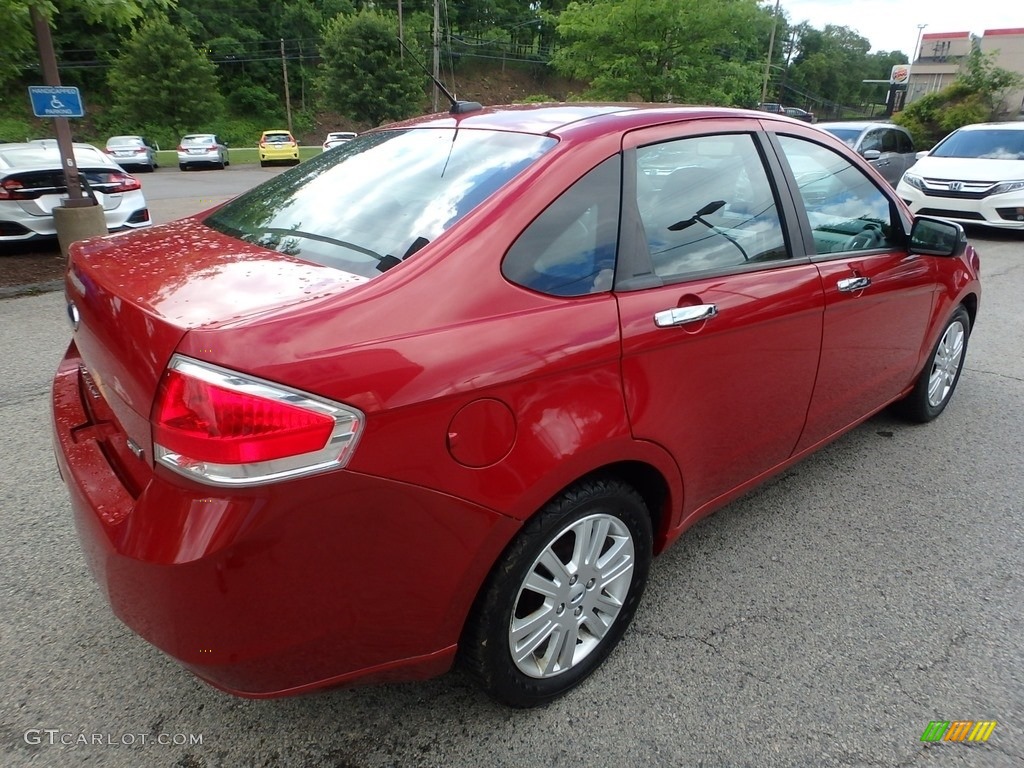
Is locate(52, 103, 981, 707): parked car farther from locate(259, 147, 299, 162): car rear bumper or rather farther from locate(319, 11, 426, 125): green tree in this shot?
locate(319, 11, 426, 125): green tree

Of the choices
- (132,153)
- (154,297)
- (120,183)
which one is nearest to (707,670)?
(154,297)

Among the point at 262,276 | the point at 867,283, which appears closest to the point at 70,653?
the point at 262,276

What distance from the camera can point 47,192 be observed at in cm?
816

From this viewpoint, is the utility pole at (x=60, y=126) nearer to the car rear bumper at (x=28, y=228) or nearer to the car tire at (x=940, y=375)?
the car rear bumper at (x=28, y=228)

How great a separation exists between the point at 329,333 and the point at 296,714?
123 centimetres

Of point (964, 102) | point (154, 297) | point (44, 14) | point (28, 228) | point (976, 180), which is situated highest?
point (44, 14)

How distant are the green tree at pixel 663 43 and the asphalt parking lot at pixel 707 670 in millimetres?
18025

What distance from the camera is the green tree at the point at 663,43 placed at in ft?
60.3

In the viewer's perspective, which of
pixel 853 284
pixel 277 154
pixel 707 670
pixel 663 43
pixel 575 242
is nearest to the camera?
pixel 575 242

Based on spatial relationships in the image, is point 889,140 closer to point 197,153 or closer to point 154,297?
point 154,297

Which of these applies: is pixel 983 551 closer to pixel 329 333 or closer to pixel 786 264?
pixel 786 264

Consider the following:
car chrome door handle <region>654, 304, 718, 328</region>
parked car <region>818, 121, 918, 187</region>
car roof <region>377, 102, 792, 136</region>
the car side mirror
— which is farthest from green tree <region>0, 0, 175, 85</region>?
parked car <region>818, 121, 918, 187</region>

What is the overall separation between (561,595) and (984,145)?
12169mm

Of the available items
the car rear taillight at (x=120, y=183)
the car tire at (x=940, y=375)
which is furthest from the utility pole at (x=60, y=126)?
the car tire at (x=940, y=375)
